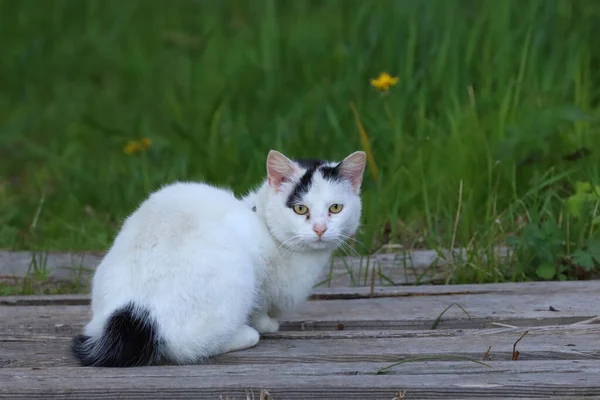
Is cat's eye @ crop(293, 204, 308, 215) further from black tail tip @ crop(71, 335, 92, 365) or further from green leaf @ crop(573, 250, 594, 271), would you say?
green leaf @ crop(573, 250, 594, 271)

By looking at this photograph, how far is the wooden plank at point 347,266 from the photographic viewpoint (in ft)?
12.3

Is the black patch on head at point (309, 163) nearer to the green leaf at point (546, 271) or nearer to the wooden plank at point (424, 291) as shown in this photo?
the wooden plank at point (424, 291)

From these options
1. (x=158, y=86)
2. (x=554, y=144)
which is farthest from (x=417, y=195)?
(x=158, y=86)

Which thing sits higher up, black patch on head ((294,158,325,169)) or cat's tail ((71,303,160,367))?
black patch on head ((294,158,325,169))

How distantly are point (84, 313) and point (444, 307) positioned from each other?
114 centimetres

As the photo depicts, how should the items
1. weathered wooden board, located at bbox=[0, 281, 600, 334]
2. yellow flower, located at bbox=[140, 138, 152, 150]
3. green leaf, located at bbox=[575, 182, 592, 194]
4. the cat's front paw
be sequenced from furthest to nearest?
1. yellow flower, located at bbox=[140, 138, 152, 150]
2. green leaf, located at bbox=[575, 182, 592, 194]
3. weathered wooden board, located at bbox=[0, 281, 600, 334]
4. the cat's front paw

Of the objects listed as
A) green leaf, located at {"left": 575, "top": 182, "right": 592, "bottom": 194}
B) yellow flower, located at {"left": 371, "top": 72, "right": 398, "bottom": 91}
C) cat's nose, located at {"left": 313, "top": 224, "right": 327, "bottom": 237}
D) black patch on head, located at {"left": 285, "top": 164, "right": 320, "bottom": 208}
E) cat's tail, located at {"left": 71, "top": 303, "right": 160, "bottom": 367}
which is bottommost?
cat's tail, located at {"left": 71, "top": 303, "right": 160, "bottom": 367}

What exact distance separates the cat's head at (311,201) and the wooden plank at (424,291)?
378 mm

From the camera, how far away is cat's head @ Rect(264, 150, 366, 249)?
9.80 ft

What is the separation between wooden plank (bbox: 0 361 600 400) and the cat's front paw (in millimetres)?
460

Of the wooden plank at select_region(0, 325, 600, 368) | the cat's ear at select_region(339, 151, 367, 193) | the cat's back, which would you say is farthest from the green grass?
the cat's back

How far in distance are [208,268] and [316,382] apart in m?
0.45

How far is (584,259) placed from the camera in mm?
3578

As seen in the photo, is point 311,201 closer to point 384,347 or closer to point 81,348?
point 384,347
